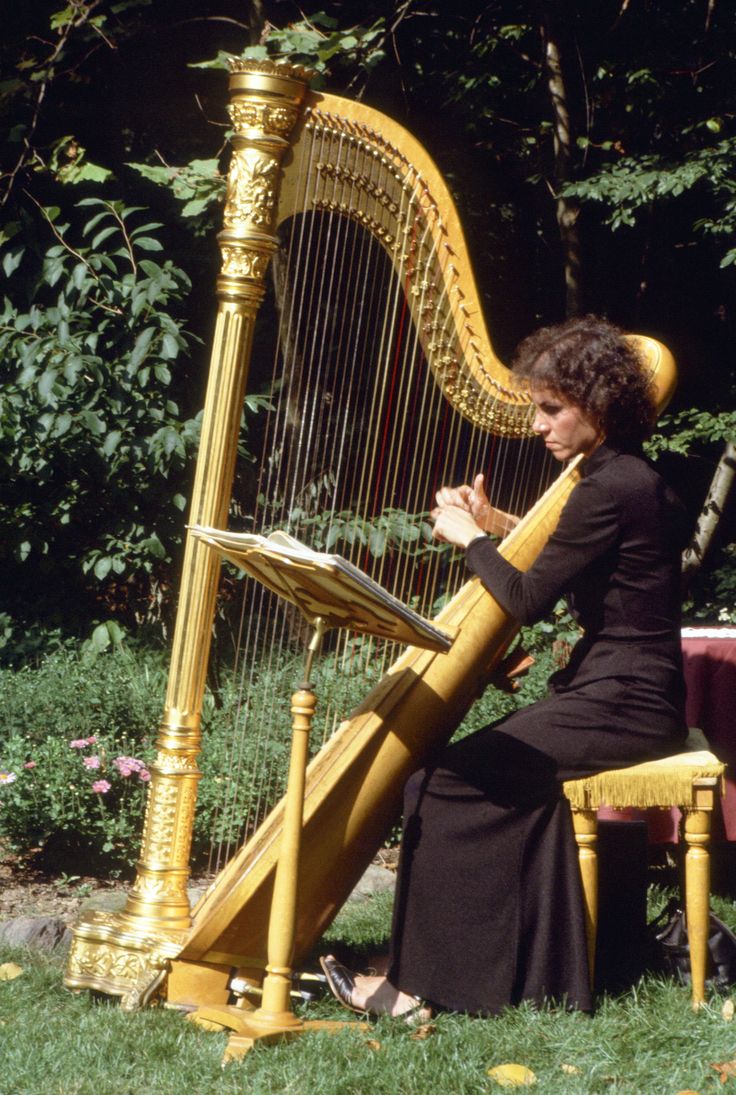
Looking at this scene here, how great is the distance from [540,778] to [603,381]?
3.08 feet

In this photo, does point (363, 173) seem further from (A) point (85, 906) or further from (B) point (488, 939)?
(A) point (85, 906)

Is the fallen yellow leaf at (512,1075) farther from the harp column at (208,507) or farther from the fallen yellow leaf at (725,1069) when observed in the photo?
the harp column at (208,507)

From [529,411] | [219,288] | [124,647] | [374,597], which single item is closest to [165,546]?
→ [124,647]

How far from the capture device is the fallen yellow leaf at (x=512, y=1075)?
2650mm

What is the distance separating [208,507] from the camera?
3043 millimetres

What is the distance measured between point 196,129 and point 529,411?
3.79 metres

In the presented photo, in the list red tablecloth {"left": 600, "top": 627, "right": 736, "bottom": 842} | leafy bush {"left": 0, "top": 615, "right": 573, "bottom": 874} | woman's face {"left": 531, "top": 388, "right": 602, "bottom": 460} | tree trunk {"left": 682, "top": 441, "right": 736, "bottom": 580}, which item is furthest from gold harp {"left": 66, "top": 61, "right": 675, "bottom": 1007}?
tree trunk {"left": 682, "top": 441, "right": 736, "bottom": 580}

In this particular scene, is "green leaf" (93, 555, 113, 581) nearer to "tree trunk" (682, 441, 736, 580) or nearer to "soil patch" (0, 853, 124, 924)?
"soil patch" (0, 853, 124, 924)

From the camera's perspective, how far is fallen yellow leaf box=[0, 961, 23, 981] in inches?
132

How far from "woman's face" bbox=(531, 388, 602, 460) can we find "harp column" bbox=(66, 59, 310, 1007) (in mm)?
749

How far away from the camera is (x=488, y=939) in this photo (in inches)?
124

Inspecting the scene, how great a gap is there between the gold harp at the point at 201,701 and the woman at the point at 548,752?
0.16m

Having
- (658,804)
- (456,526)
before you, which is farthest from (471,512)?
(658,804)

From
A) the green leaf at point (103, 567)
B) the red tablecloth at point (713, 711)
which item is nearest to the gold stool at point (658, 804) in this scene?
the red tablecloth at point (713, 711)
